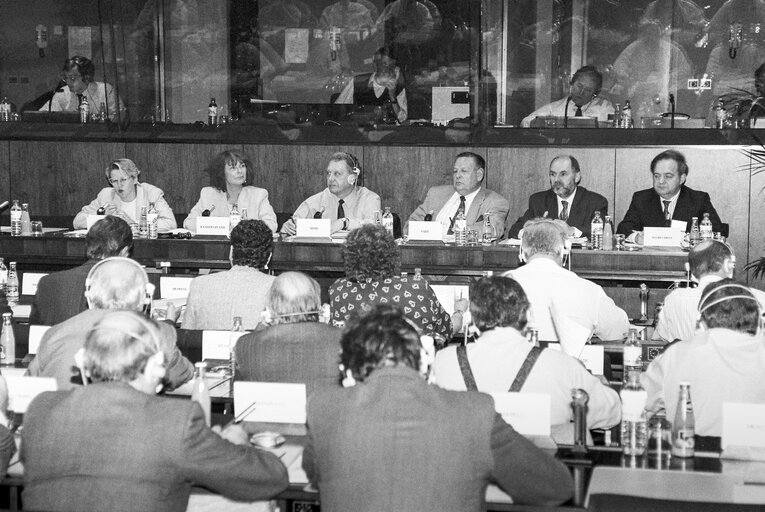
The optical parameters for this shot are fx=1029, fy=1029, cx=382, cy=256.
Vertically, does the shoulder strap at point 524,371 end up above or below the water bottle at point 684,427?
above

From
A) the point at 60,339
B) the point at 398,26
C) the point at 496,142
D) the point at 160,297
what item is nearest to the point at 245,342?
the point at 60,339

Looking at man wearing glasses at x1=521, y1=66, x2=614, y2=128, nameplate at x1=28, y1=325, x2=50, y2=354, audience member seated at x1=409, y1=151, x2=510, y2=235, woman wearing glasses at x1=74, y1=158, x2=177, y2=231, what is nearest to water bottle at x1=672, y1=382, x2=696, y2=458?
nameplate at x1=28, y1=325, x2=50, y2=354

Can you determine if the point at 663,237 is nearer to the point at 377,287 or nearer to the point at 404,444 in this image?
the point at 377,287

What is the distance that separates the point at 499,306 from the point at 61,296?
222cm

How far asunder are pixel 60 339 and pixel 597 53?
22.9ft

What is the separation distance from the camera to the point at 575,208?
703 centimetres

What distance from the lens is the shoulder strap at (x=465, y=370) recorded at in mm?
2893

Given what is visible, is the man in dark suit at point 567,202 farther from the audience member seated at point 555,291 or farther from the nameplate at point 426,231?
the audience member seated at point 555,291

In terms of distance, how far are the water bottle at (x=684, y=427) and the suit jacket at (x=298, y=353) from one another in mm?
1070

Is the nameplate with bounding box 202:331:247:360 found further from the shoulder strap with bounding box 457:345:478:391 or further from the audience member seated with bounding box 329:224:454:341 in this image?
the shoulder strap with bounding box 457:345:478:391

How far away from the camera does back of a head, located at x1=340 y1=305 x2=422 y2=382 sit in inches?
89.7

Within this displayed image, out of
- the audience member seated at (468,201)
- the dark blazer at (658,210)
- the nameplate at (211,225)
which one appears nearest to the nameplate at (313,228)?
the nameplate at (211,225)

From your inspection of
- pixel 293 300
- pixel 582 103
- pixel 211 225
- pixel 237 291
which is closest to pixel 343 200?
pixel 211 225

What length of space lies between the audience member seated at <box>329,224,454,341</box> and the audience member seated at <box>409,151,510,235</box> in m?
2.73
